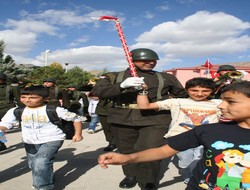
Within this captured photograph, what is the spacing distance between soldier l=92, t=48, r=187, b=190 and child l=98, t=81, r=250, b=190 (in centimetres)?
160

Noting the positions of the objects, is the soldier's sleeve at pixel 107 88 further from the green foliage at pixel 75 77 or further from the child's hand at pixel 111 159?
the green foliage at pixel 75 77

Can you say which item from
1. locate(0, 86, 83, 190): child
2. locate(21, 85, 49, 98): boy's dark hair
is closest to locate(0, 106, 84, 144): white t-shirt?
locate(0, 86, 83, 190): child

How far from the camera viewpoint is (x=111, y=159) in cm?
173

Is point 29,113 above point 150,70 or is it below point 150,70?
below

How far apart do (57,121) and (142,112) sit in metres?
1.07

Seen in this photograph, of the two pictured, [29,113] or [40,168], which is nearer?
[40,168]

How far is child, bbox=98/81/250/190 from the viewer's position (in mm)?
1765

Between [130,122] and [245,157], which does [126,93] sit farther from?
[245,157]

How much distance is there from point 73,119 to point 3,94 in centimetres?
432

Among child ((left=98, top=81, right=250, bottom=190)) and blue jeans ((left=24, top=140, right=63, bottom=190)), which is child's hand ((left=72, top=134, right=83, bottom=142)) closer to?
blue jeans ((left=24, top=140, right=63, bottom=190))

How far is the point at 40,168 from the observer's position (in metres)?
3.54

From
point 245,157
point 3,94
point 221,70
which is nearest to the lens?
point 245,157

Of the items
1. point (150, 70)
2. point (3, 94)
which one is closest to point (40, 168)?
point (150, 70)

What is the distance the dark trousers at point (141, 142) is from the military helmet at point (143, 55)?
82cm
